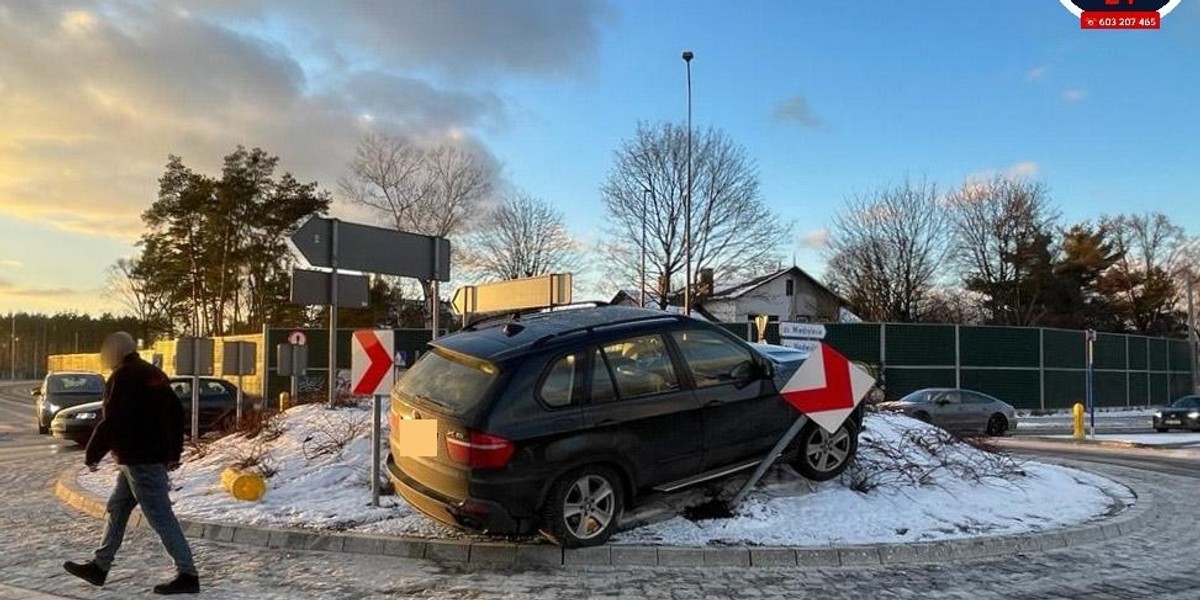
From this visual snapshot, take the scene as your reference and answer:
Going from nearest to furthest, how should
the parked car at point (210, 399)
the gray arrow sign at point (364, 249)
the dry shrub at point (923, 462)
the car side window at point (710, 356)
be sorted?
the car side window at point (710, 356)
the dry shrub at point (923, 462)
the gray arrow sign at point (364, 249)
the parked car at point (210, 399)

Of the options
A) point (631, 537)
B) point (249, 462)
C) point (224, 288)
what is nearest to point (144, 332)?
point (224, 288)

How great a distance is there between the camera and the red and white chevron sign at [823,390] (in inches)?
300

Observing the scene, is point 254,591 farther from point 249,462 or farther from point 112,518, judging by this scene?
point 249,462

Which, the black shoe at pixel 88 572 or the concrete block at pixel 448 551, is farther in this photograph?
the concrete block at pixel 448 551

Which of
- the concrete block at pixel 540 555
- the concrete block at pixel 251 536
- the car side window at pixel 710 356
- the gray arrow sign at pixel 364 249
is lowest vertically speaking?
the concrete block at pixel 251 536

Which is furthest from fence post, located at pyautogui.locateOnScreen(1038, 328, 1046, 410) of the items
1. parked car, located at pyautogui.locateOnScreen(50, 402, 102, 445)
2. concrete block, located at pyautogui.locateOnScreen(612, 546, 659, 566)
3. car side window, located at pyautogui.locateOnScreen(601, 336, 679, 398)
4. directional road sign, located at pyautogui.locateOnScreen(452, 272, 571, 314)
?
concrete block, located at pyautogui.locateOnScreen(612, 546, 659, 566)

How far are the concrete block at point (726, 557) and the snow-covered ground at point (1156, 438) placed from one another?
60.0 feet

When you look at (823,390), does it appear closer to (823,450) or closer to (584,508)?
(823,450)

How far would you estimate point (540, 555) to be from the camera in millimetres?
6809

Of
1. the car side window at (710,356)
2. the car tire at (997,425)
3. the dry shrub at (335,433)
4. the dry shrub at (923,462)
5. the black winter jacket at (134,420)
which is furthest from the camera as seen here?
the car tire at (997,425)

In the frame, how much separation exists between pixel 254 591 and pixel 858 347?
94.4ft

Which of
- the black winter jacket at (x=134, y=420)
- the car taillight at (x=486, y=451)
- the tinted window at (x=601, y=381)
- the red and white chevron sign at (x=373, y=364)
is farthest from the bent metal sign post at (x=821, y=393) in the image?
the black winter jacket at (x=134, y=420)

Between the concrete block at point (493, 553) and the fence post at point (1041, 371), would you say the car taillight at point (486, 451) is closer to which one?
the concrete block at point (493, 553)

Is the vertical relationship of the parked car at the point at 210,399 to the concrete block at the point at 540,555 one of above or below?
above
